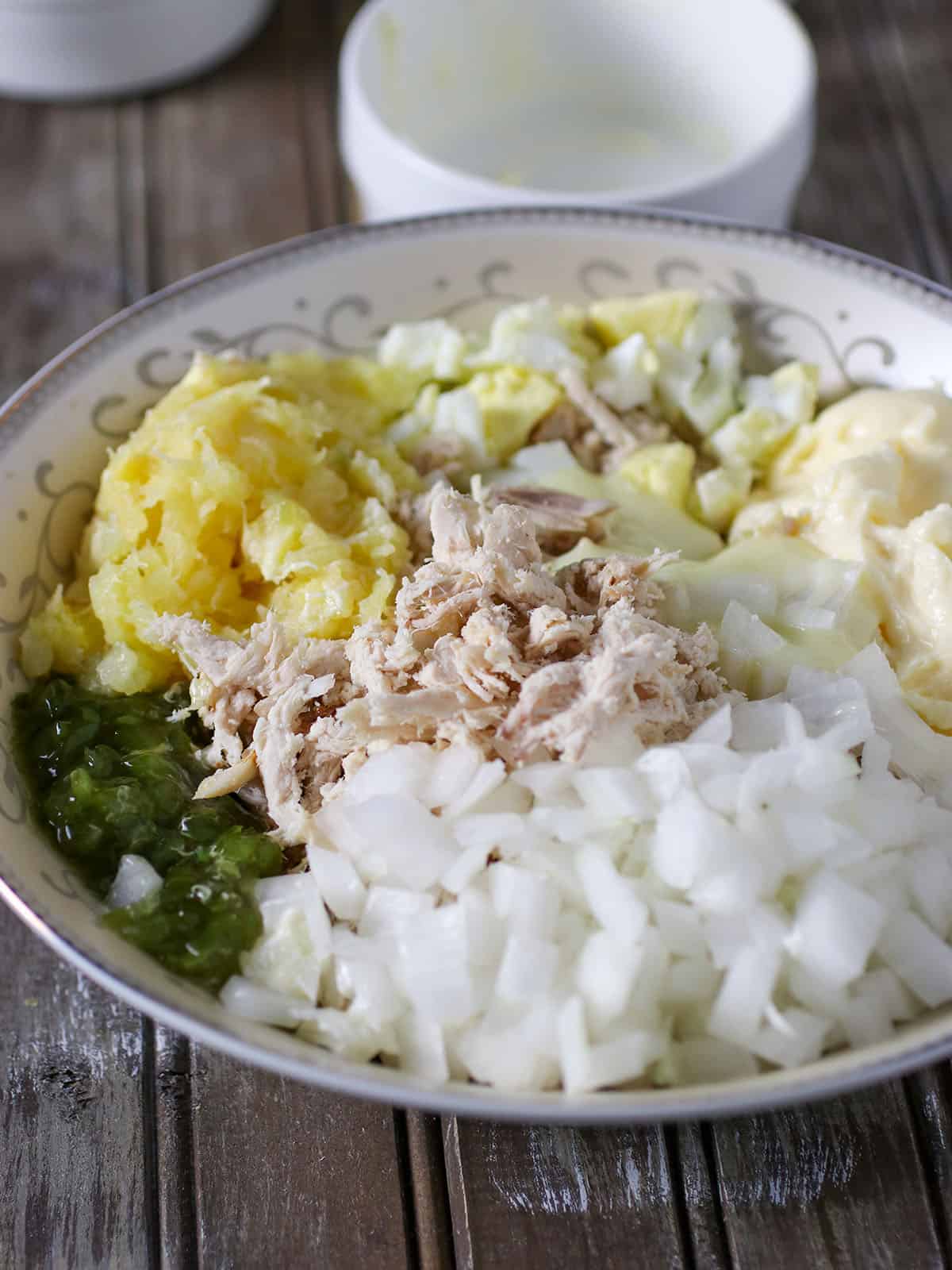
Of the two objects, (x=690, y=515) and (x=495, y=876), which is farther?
(x=690, y=515)

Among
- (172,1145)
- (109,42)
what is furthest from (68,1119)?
(109,42)

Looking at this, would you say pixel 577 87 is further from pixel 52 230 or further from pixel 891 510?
pixel 891 510

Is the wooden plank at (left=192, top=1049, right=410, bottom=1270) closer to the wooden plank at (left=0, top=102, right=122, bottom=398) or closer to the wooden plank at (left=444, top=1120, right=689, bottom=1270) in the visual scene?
the wooden plank at (left=444, top=1120, right=689, bottom=1270)

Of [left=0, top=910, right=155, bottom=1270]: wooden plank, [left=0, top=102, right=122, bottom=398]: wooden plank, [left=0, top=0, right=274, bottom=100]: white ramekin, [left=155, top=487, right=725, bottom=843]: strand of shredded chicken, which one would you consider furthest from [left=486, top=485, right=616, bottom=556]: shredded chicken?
[left=0, top=0, right=274, bottom=100]: white ramekin

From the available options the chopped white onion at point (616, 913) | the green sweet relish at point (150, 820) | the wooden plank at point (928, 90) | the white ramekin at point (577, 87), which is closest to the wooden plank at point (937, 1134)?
the chopped white onion at point (616, 913)

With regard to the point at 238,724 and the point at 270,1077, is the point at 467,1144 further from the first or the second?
the point at 238,724

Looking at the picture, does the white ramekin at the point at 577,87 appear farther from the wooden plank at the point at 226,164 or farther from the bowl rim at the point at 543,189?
the wooden plank at the point at 226,164

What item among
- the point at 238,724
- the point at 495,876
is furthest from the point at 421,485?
the point at 495,876
